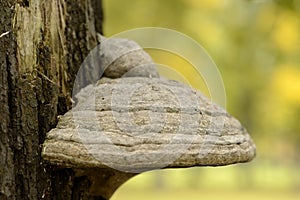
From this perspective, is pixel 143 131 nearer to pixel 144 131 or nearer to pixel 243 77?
pixel 144 131

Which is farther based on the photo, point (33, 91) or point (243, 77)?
point (243, 77)

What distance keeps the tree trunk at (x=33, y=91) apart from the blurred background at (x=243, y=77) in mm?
1769

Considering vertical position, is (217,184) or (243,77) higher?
(243,77)

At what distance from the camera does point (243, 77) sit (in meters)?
19.4

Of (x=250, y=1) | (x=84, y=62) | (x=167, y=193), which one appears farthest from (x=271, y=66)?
(x=84, y=62)

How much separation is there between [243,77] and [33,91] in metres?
17.1

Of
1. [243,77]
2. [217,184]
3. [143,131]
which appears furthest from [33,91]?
[217,184]

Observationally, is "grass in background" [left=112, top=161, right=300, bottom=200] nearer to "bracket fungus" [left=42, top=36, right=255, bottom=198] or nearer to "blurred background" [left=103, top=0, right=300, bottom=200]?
"blurred background" [left=103, top=0, right=300, bottom=200]

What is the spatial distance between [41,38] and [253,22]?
45.8 ft

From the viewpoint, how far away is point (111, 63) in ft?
9.43

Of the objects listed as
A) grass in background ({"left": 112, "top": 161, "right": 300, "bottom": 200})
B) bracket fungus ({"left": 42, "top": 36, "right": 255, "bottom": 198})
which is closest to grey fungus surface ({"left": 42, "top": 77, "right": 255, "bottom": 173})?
bracket fungus ({"left": 42, "top": 36, "right": 255, "bottom": 198})

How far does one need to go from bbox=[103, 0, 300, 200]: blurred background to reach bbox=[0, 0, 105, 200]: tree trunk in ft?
5.80

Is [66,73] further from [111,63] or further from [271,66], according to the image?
[271,66]

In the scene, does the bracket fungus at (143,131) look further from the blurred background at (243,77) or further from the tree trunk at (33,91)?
the blurred background at (243,77)
